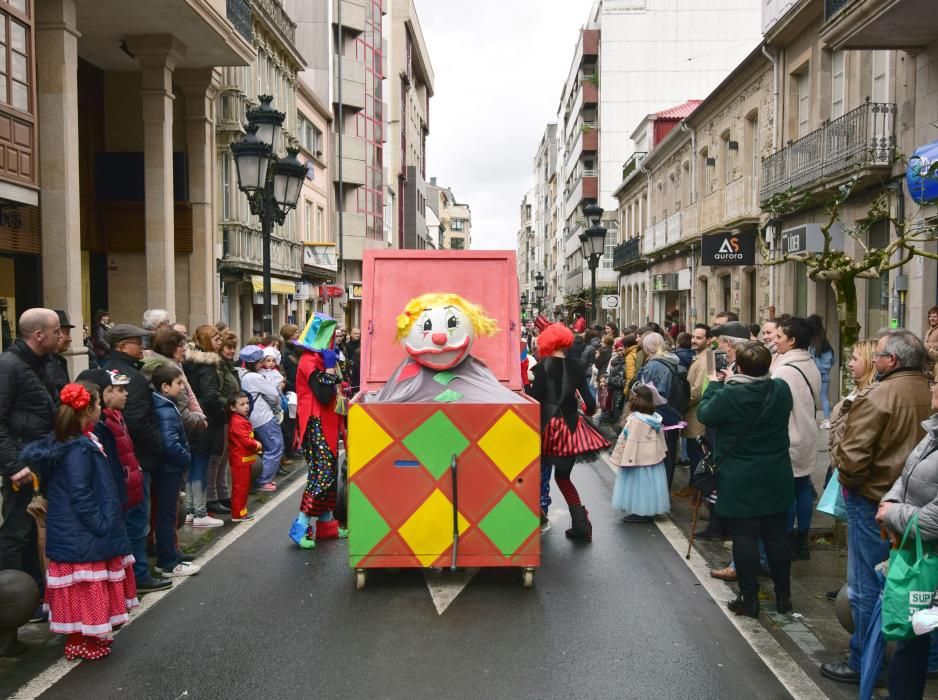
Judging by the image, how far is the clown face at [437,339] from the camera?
23.1 feet

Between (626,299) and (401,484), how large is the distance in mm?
41324

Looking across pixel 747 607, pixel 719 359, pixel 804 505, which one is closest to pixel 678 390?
pixel 719 359

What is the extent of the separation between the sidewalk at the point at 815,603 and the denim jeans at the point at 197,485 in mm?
4429

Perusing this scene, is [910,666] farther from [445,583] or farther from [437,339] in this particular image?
[437,339]

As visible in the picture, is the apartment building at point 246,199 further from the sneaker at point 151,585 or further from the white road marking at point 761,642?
the white road marking at point 761,642

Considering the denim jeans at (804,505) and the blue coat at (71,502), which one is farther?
the denim jeans at (804,505)

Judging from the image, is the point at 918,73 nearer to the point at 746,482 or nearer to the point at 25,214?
the point at 746,482

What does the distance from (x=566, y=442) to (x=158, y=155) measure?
12475 millimetres

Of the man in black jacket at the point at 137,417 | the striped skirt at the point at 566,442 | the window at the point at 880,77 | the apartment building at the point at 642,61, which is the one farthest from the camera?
the apartment building at the point at 642,61

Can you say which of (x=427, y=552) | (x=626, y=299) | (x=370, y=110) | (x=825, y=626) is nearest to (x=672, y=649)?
(x=825, y=626)

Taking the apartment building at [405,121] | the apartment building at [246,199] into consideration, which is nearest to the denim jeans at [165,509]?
the apartment building at [246,199]

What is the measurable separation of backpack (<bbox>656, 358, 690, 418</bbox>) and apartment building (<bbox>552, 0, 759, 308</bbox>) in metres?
41.2

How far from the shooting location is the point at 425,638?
5566 mm

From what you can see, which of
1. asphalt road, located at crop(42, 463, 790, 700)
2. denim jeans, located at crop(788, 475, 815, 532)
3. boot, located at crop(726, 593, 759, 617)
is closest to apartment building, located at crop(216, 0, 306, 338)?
asphalt road, located at crop(42, 463, 790, 700)
